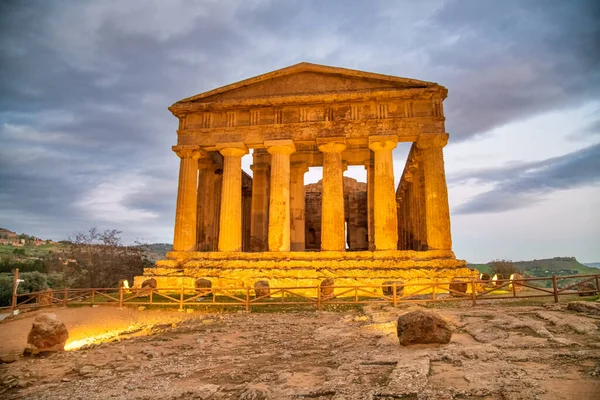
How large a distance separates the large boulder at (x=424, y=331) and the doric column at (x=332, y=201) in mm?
11879

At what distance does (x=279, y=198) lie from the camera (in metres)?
20.2

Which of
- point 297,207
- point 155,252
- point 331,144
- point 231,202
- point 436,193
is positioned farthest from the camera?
point 155,252

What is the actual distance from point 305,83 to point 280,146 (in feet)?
12.7

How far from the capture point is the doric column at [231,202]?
67.3 ft

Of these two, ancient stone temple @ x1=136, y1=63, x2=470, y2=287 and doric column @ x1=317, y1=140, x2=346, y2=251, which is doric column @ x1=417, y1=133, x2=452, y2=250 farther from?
doric column @ x1=317, y1=140, x2=346, y2=251

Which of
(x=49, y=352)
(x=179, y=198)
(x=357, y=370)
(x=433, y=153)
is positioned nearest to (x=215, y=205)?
(x=179, y=198)

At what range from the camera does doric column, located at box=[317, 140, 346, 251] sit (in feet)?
63.8

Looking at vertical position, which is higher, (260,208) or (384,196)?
(260,208)

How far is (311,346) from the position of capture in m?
8.08

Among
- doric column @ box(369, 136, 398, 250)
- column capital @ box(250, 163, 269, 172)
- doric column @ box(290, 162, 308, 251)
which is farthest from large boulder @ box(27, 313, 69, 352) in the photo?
column capital @ box(250, 163, 269, 172)

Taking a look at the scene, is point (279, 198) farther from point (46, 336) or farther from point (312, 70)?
point (46, 336)

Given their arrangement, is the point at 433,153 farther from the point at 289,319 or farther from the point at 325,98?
the point at 289,319

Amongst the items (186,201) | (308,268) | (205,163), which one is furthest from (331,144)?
(205,163)

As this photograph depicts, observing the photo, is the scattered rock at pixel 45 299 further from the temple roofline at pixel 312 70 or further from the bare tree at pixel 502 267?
the bare tree at pixel 502 267
